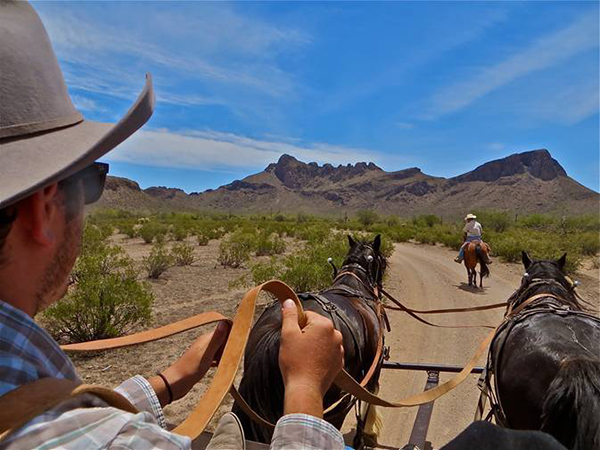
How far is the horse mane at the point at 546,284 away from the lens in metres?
3.81

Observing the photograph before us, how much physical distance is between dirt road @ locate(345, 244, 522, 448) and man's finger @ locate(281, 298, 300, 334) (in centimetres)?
378

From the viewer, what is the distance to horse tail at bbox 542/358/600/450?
2.16 m

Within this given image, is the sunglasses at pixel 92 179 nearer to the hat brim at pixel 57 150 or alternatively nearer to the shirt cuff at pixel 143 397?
the hat brim at pixel 57 150

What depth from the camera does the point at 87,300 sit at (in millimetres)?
6773

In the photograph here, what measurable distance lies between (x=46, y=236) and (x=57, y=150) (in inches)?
6.8

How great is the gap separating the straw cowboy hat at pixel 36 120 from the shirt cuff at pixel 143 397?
2.93ft

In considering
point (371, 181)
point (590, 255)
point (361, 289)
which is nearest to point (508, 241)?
point (590, 255)

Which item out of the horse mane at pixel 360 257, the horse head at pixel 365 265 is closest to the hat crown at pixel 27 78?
the horse head at pixel 365 265

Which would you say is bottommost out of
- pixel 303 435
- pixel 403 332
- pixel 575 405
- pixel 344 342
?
pixel 403 332

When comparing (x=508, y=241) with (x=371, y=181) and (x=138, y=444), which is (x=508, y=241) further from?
(x=371, y=181)

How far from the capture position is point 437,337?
24.7ft

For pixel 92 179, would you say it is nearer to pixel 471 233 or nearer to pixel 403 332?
pixel 403 332

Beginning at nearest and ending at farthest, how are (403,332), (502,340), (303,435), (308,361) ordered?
(303,435), (308,361), (502,340), (403,332)

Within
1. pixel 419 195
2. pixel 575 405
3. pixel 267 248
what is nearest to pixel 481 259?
pixel 267 248
